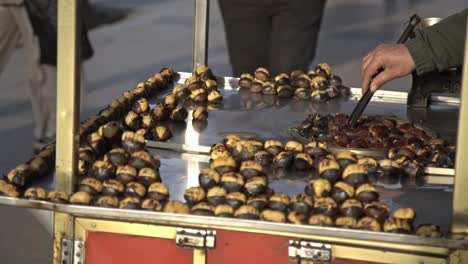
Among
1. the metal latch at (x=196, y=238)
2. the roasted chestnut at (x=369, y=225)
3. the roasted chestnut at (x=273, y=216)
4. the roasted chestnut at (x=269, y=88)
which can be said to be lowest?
the metal latch at (x=196, y=238)

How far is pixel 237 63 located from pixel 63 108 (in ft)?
8.12

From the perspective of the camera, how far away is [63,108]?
87.5 inches

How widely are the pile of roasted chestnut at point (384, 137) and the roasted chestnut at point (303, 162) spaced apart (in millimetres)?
249

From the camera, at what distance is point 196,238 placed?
2.19 metres

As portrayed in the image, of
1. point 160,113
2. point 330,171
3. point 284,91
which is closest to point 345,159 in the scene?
point 330,171

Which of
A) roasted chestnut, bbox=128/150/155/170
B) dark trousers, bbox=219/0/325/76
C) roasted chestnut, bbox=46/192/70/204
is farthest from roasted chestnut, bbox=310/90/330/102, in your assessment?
roasted chestnut, bbox=46/192/70/204

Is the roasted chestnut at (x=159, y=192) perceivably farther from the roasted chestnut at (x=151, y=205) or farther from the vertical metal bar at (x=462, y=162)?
the vertical metal bar at (x=462, y=162)

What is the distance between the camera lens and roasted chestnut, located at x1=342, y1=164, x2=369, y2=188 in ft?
7.64

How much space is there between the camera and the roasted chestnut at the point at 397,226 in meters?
2.11

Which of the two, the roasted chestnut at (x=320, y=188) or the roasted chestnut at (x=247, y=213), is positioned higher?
the roasted chestnut at (x=320, y=188)

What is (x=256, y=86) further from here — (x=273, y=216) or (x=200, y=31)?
(x=273, y=216)

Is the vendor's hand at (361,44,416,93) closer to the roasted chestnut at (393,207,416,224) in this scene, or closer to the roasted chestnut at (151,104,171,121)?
the roasted chestnut at (151,104,171,121)

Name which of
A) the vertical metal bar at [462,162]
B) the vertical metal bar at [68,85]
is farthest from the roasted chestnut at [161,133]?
the vertical metal bar at [462,162]

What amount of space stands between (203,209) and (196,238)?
2.8 inches
